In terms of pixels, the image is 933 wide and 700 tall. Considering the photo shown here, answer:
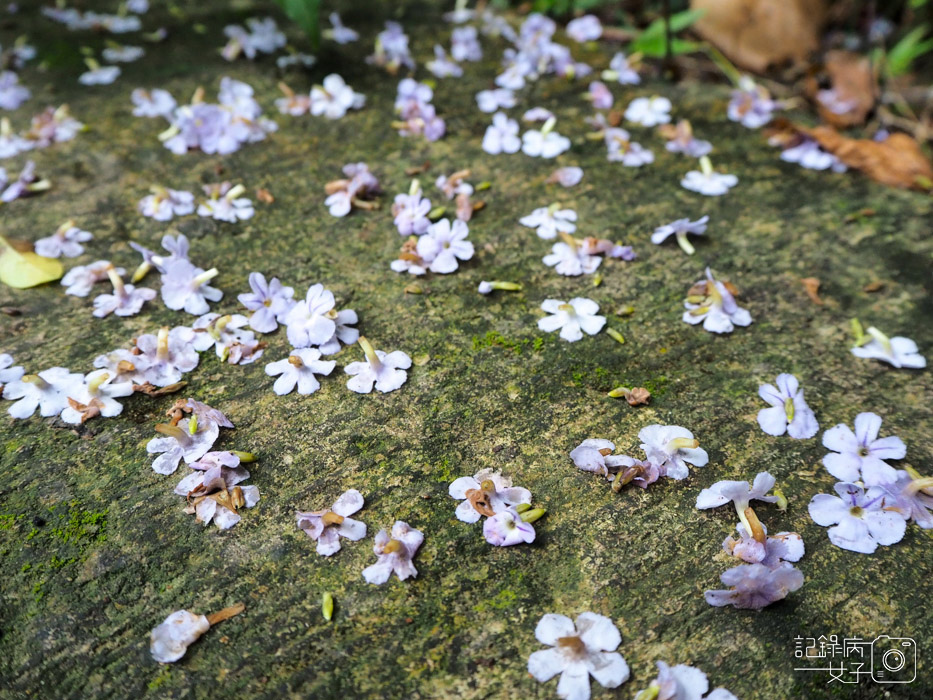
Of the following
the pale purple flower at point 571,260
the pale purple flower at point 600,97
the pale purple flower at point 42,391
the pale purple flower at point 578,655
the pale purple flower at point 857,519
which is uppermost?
the pale purple flower at point 600,97

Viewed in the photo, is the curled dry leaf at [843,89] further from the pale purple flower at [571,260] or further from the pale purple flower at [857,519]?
the pale purple flower at [857,519]

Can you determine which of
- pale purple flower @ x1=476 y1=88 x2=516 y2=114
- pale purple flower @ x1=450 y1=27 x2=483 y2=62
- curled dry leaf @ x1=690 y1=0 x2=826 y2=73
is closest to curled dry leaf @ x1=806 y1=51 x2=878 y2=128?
curled dry leaf @ x1=690 y1=0 x2=826 y2=73

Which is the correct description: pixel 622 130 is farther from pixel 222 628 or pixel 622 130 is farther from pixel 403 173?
pixel 222 628

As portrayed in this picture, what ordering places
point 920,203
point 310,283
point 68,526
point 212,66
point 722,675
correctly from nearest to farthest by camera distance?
point 722,675 < point 68,526 < point 310,283 < point 920,203 < point 212,66

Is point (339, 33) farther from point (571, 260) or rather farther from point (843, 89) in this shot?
point (843, 89)


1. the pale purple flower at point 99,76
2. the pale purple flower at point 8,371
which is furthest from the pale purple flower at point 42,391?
the pale purple flower at point 99,76

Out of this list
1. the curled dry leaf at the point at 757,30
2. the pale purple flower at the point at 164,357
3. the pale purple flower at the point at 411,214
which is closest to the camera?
the pale purple flower at the point at 164,357

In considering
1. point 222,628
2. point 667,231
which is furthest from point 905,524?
point 222,628

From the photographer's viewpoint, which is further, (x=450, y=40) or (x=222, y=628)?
(x=450, y=40)

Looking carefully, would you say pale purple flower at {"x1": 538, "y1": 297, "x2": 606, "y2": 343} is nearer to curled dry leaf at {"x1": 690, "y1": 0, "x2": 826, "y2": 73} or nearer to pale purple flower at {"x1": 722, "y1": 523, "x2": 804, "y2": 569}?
pale purple flower at {"x1": 722, "y1": 523, "x2": 804, "y2": 569}
